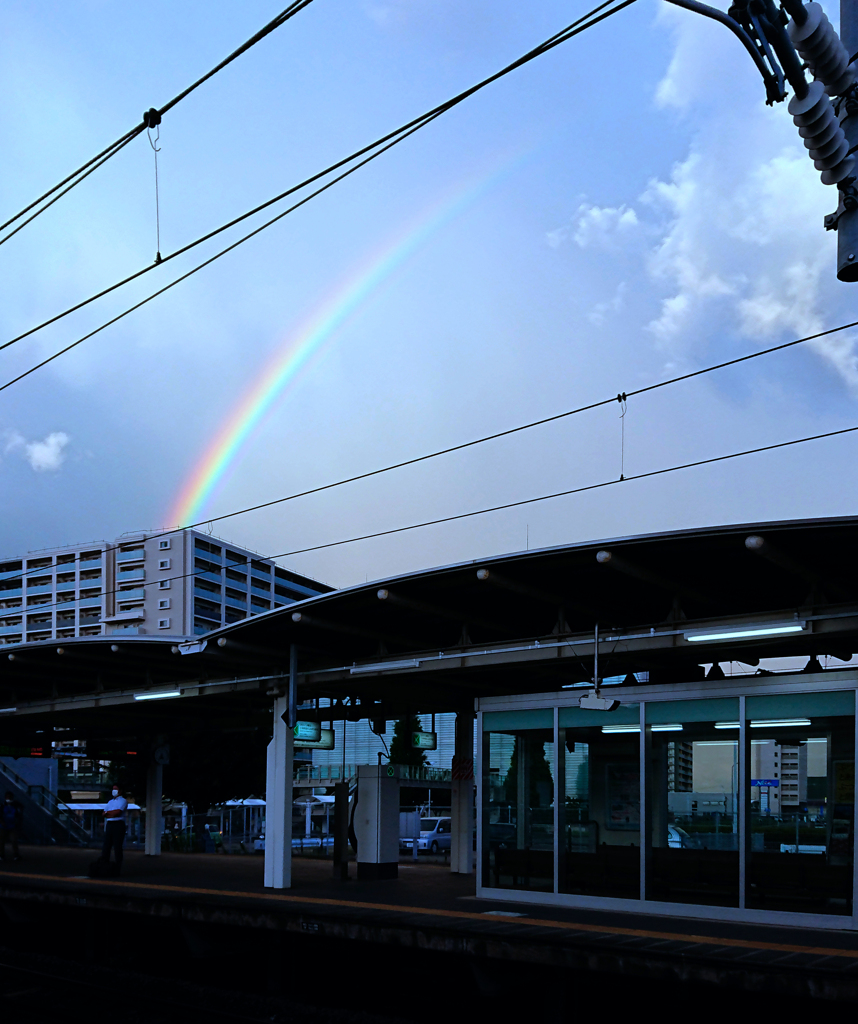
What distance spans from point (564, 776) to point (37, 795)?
77.8 ft

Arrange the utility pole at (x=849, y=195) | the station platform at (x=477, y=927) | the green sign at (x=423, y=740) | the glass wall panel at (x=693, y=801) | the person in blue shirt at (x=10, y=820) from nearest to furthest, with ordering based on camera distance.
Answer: the utility pole at (x=849, y=195) < the station platform at (x=477, y=927) < the glass wall panel at (x=693, y=801) < the green sign at (x=423, y=740) < the person in blue shirt at (x=10, y=820)

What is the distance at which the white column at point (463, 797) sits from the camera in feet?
66.2

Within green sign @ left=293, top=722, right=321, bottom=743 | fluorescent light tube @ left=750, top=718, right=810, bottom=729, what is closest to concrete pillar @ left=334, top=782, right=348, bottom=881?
green sign @ left=293, top=722, right=321, bottom=743

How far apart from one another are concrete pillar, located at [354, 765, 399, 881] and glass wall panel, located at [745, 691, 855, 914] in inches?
301

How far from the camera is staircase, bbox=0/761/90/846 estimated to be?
31.7 metres

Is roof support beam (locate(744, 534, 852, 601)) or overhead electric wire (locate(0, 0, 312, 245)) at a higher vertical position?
overhead electric wire (locate(0, 0, 312, 245))

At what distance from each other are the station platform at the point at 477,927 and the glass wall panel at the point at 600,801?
56 cm

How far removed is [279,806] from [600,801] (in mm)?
5733

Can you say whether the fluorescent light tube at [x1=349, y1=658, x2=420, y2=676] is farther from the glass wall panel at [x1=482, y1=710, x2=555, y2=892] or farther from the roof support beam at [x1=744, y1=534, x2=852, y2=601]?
the roof support beam at [x1=744, y1=534, x2=852, y2=601]

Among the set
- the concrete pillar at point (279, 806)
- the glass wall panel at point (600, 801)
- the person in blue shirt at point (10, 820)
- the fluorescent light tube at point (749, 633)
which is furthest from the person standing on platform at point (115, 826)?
the fluorescent light tube at point (749, 633)

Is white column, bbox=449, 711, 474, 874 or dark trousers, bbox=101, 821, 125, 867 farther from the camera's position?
white column, bbox=449, 711, 474, 874

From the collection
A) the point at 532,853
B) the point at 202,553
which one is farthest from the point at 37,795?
the point at 202,553

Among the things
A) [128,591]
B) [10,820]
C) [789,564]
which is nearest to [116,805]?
[10,820]

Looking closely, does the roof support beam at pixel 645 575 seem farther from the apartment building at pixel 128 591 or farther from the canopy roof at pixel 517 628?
the apartment building at pixel 128 591
